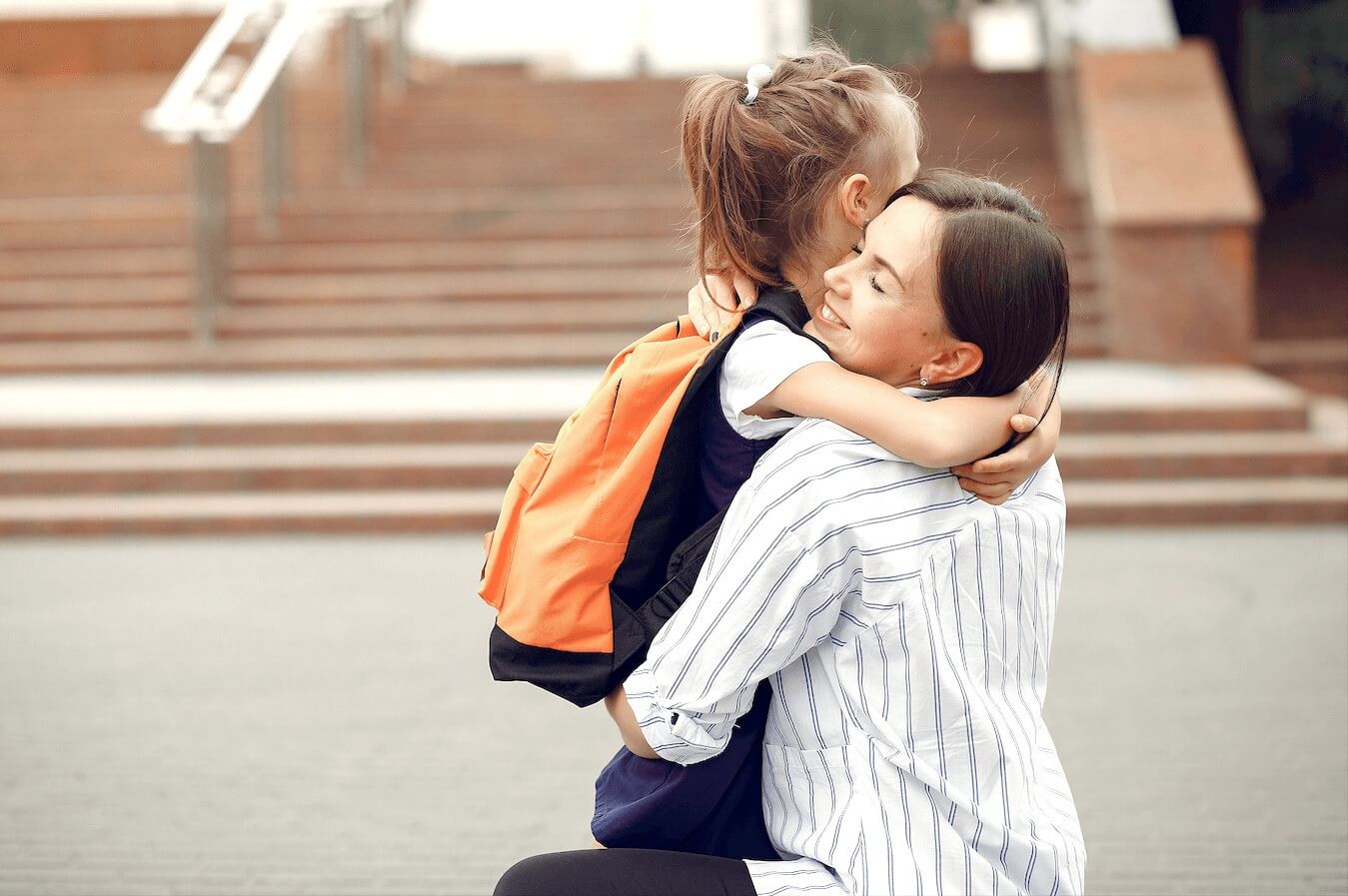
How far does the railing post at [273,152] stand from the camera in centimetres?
1003

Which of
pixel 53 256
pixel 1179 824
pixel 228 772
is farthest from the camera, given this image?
pixel 53 256

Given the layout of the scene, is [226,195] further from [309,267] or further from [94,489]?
[94,489]

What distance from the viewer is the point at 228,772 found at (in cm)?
362

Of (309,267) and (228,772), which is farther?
(309,267)

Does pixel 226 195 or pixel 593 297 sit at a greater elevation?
pixel 226 195

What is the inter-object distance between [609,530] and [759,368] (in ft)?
0.79

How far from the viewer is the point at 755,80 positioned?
5.48ft

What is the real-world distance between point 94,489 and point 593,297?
11.5 feet

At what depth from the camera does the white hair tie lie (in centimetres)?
165

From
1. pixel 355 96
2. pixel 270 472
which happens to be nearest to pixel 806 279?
pixel 270 472

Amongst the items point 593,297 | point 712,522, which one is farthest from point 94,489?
point 712,522

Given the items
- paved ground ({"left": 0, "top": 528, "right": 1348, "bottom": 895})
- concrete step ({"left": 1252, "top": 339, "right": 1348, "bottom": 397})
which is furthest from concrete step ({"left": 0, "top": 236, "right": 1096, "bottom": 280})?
paved ground ({"left": 0, "top": 528, "right": 1348, "bottom": 895})

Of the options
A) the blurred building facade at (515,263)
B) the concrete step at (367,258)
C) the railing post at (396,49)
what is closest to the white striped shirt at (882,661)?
the blurred building facade at (515,263)

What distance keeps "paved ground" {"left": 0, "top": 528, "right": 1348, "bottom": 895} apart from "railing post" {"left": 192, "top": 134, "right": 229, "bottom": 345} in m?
3.35
